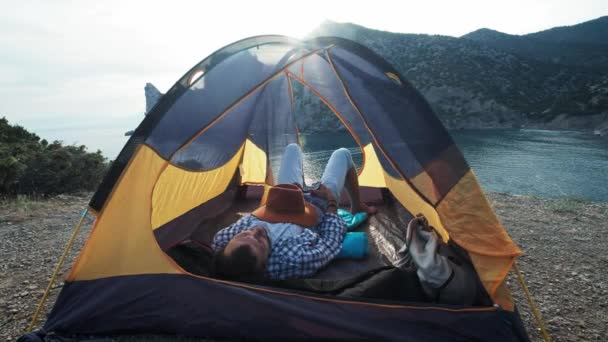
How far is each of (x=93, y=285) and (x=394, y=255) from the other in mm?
2556

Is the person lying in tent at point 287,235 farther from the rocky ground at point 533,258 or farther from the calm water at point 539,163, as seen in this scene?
the calm water at point 539,163

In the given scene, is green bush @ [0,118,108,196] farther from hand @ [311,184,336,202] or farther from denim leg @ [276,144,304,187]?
hand @ [311,184,336,202]

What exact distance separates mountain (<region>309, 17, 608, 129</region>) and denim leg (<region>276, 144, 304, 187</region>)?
126 feet

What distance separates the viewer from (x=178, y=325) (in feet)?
8.04

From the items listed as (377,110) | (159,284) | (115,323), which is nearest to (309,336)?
(159,284)

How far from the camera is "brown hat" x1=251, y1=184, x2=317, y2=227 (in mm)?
3316

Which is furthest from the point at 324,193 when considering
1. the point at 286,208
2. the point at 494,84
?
the point at 494,84

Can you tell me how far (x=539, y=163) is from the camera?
2425cm

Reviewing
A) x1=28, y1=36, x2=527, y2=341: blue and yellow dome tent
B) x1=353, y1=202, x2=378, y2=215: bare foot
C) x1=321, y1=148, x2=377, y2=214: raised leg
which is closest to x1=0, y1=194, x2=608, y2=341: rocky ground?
x1=28, y1=36, x2=527, y2=341: blue and yellow dome tent

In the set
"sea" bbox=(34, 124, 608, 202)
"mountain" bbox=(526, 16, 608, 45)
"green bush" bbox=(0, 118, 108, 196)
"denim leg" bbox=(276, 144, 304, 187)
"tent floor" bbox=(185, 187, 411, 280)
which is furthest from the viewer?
"mountain" bbox=(526, 16, 608, 45)

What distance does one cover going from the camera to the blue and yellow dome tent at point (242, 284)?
7.68ft

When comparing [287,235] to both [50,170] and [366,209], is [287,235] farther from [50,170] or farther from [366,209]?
[50,170]

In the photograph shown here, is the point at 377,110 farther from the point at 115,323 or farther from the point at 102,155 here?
the point at 102,155

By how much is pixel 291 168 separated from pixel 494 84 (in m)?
52.3
